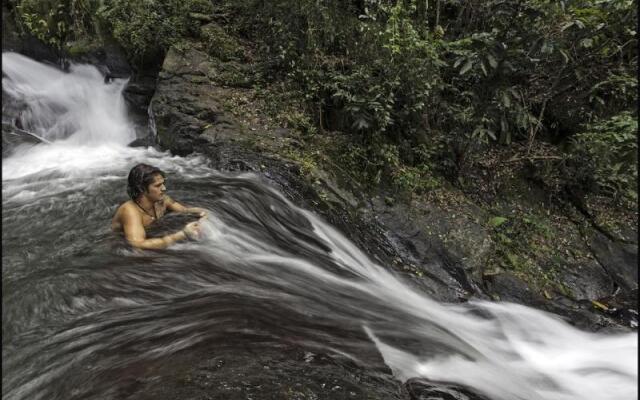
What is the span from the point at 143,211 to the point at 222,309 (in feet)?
5.69

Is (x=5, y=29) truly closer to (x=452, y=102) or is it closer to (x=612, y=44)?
(x=452, y=102)

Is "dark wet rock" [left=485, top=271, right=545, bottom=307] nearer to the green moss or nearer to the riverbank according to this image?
the riverbank

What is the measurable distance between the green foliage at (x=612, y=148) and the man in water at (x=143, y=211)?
20.8ft

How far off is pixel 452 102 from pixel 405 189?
6.01ft

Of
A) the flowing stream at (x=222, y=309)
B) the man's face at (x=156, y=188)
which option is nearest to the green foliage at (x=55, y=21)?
the flowing stream at (x=222, y=309)

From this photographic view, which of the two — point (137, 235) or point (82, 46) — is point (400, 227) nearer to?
point (137, 235)

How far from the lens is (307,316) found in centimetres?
387

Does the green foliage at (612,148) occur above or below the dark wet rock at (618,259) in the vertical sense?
above

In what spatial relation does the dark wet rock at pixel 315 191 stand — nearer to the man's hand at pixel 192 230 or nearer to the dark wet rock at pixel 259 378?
the man's hand at pixel 192 230

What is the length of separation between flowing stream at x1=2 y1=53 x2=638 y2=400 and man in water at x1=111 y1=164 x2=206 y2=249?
0.41 ft

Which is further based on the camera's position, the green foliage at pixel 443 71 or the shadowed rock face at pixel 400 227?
the green foliage at pixel 443 71

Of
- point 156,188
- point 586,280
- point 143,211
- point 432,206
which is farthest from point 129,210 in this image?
point 586,280

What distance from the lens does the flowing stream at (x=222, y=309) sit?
2951 millimetres

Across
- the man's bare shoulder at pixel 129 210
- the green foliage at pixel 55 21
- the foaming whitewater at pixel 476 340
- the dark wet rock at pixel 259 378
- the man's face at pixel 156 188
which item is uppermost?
the green foliage at pixel 55 21
